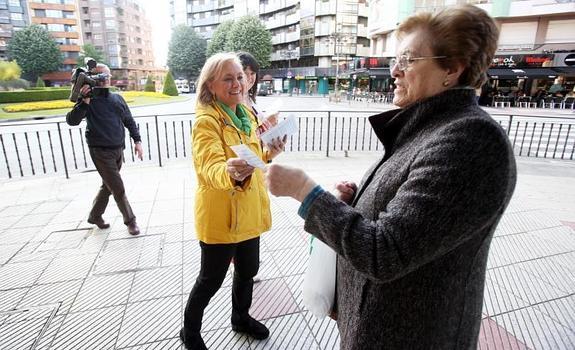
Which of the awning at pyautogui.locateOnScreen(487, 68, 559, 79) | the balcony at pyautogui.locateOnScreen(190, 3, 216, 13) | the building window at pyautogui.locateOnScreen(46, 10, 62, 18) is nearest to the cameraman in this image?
the awning at pyautogui.locateOnScreen(487, 68, 559, 79)

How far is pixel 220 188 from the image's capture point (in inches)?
71.0

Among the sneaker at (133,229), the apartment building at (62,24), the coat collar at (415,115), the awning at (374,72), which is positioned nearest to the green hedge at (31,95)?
the awning at (374,72)

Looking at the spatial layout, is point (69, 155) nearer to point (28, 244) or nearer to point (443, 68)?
point (28, 244)

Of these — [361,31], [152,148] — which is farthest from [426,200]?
[361,31]

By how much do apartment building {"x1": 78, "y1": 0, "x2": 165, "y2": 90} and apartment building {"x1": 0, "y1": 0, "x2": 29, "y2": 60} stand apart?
9.57m

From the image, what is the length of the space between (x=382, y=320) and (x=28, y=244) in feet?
14.5

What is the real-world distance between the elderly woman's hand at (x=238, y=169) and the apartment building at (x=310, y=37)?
133 feet

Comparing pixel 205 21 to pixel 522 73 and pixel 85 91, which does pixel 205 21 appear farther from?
pixel 85 91

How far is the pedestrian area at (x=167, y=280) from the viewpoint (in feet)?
8.44

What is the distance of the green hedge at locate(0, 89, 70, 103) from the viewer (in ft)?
93.6

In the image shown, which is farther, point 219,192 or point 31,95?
point 31,95

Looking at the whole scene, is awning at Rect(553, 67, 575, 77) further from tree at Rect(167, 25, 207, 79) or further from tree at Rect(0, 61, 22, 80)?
tree at Rect(0, 61, 22, 80)

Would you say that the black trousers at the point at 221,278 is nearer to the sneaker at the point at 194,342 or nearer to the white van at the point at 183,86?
the sneaker at the point at 194,342

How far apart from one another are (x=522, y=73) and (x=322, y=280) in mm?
33966
